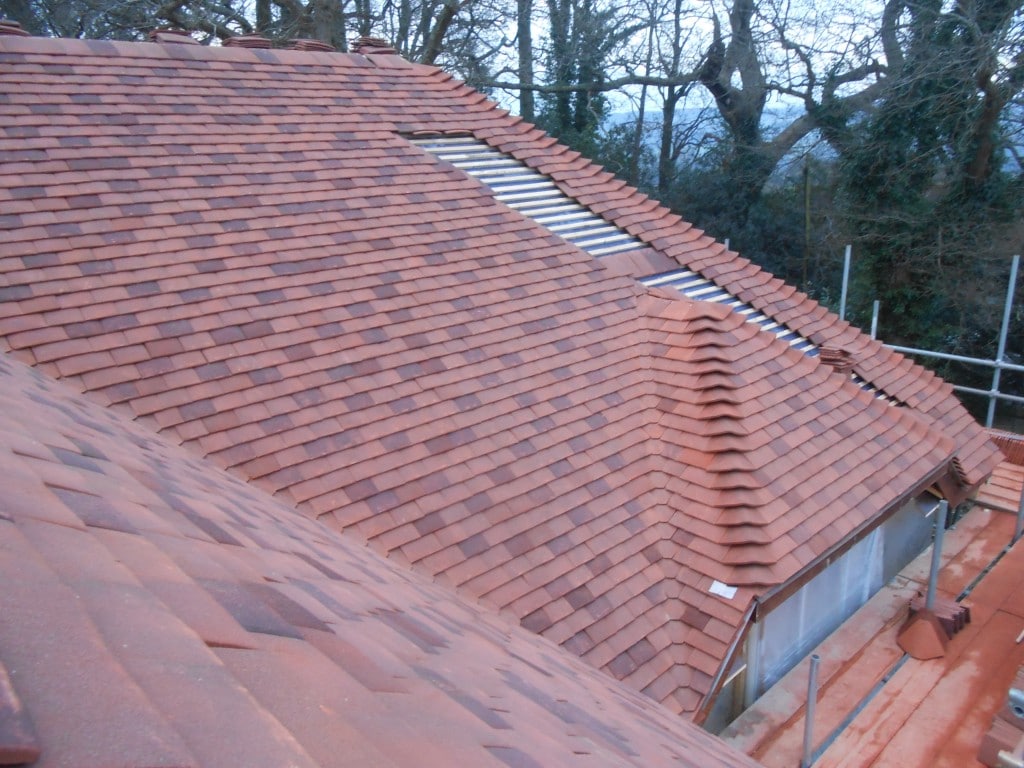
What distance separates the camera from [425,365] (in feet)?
19.0

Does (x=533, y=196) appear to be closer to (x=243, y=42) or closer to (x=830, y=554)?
(x=243, y=42)

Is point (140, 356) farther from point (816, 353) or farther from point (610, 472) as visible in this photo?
point (816, 353)

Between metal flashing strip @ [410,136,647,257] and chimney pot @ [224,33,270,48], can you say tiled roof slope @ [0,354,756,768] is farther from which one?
chimney pot @ [224,33,270,48]

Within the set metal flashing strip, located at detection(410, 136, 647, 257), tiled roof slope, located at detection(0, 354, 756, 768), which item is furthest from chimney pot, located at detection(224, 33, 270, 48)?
tiled roof slope, located at detection(0, 354, 756, 768)

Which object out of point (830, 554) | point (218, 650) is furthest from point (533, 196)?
point (218, 650)

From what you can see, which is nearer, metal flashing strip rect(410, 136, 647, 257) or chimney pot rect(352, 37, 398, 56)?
metal flashing strip rect(410, 136, 647, 257)

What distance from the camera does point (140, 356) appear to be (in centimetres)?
488

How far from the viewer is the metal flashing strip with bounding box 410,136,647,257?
8.00 m

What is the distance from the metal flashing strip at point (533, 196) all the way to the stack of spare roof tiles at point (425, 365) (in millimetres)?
242

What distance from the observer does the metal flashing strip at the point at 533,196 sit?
26.2 ft

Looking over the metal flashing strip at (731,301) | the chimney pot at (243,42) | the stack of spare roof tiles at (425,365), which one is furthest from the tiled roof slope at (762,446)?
the chimney pot at (243,42)

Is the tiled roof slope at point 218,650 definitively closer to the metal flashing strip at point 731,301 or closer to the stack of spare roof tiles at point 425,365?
the stack of spare roof tiles at point 425,365

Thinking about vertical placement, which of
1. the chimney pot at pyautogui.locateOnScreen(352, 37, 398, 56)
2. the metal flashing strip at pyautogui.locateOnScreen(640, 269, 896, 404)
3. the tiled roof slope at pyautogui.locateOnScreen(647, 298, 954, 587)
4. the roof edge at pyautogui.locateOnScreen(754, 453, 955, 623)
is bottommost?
the roof edge at pyautogui.locateOnScreen(754, 453, 955, 623)

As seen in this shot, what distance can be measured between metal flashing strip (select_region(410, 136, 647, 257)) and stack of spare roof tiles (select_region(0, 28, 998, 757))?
9.5 inches
